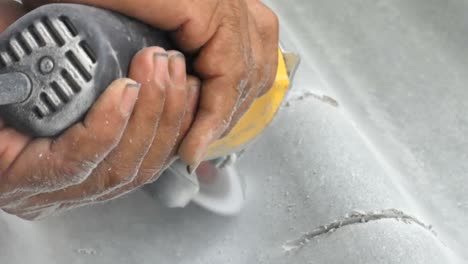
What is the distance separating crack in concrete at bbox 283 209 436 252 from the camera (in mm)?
777

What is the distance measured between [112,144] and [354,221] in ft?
1.34

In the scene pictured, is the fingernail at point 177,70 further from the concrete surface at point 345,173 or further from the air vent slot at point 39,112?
the concrete surface at point 345,173

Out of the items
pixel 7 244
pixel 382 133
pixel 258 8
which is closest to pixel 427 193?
pixel 382 133

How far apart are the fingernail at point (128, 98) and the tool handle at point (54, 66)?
0.01 m

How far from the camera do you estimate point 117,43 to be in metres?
0.46

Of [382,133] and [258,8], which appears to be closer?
[258,8]

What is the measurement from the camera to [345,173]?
818 mm

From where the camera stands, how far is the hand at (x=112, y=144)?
17.3 inches

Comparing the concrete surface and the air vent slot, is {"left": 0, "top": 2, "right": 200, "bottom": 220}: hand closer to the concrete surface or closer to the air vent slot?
the air vent slot

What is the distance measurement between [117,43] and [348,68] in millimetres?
637

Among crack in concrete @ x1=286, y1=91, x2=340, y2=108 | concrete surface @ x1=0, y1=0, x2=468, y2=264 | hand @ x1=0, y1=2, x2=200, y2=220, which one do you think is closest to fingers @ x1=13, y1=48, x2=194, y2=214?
hand @ x1=0, y1=2, x2=200, y2=220

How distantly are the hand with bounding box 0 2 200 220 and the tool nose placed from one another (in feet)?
0.12

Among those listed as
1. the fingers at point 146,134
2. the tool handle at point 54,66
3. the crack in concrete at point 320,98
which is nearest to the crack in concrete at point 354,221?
the crack in concrete at point 320,98

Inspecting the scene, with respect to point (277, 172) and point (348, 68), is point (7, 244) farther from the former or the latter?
point (348, 68)
